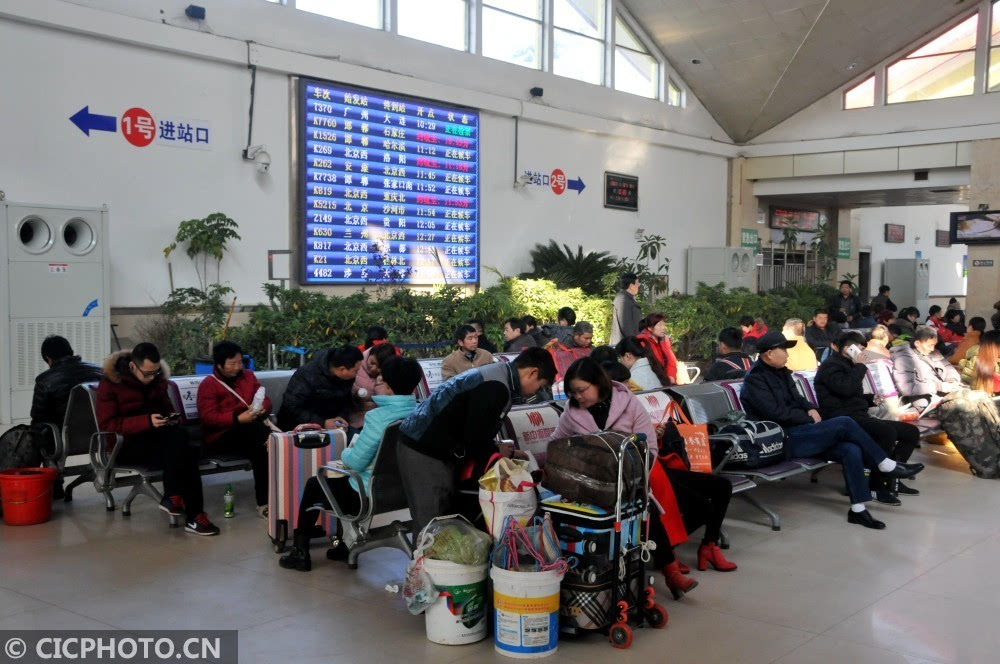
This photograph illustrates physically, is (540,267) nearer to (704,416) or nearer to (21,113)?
(21,113)

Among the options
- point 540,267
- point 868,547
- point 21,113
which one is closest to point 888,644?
point 868,547

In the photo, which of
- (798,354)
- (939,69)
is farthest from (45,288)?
(939,69)

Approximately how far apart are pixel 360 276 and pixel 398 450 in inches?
360

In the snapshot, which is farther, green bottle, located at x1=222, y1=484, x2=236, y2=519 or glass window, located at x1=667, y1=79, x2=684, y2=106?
glass window, located at x1=667, y1=79, x2=684, y2=106

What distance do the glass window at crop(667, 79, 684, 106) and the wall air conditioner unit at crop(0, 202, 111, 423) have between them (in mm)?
13196

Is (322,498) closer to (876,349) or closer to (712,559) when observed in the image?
(712,559)

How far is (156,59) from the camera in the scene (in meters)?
11.2

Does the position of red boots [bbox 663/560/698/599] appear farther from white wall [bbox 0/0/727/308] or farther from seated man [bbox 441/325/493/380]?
white wall [bbox 0/0/727/308]

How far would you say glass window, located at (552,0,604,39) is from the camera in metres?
17.2

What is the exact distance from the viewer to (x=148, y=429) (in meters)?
6.16

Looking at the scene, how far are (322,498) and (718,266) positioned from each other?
52.4ft

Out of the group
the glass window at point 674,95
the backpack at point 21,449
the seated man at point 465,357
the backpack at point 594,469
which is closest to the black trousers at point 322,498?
the backpack at point 594,469

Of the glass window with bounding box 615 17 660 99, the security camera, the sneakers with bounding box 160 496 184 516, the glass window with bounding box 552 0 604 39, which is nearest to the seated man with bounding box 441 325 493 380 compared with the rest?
the sneakers with bounding box 160 496 184 516

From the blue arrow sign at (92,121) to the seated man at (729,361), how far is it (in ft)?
24.5
